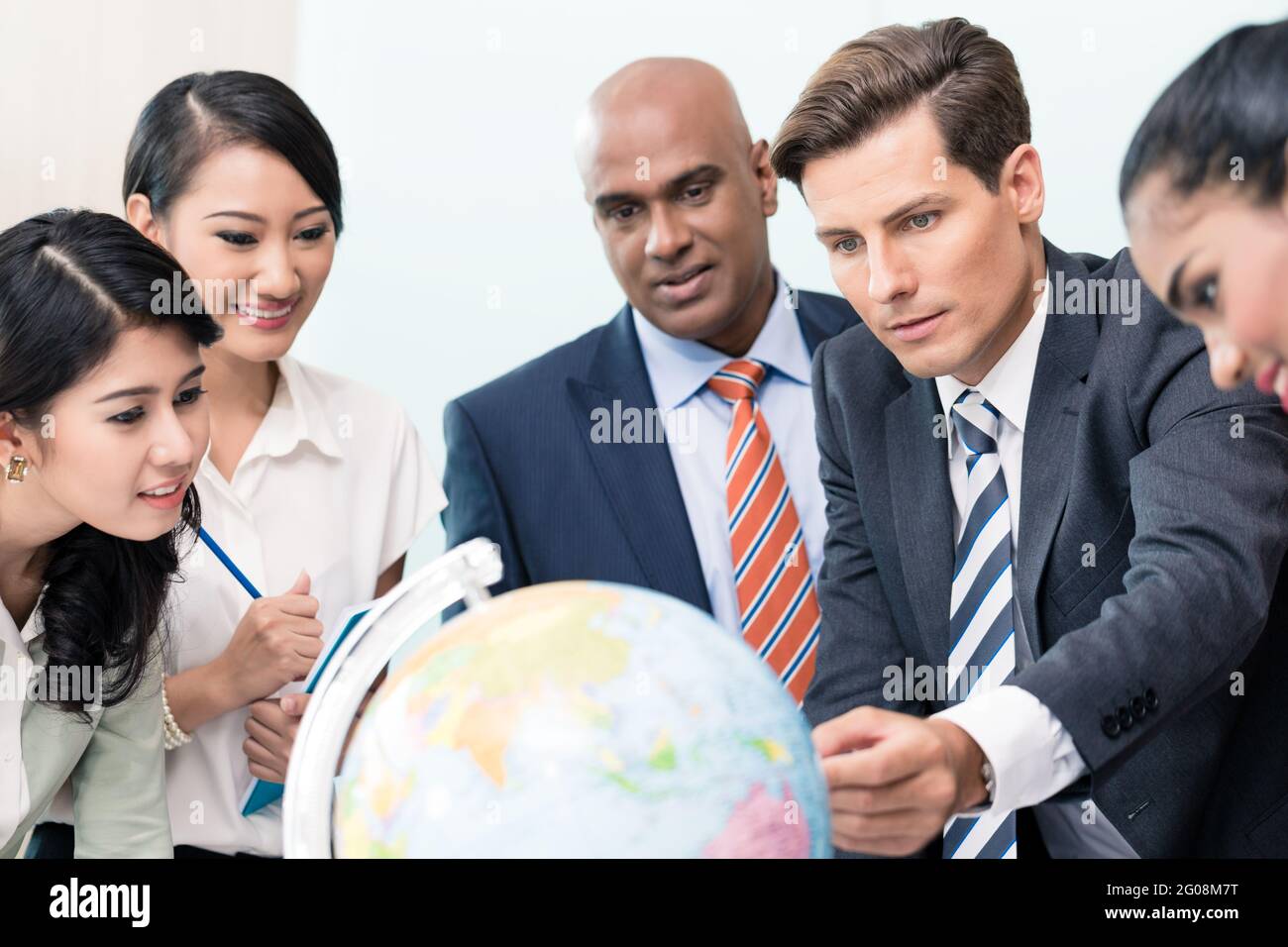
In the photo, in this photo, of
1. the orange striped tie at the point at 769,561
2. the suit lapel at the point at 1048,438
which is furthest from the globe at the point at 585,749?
the orange striped tie at the point at 769,561

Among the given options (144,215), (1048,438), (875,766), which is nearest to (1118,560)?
(1048,438)

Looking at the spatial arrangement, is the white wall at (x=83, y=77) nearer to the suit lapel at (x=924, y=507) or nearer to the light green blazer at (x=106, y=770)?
the light green blazer at (x=106, y=770)

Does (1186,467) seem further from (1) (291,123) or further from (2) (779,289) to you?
(1) (291,123)

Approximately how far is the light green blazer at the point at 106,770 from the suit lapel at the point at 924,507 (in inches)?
55.1

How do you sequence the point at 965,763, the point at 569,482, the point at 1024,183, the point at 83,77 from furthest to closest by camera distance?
the point at 83,77 < the point at 569,482 < the point at 1024,183 < the point at 965,763

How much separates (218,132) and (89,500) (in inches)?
35.4

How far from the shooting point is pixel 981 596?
8.01 feet

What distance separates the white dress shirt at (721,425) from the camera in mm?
3135

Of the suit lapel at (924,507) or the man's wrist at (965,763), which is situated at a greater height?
the suit lapel at (924,507)

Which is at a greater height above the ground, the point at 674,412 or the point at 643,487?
the point at 674,412

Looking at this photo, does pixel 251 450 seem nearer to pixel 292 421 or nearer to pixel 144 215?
pixel 292 421

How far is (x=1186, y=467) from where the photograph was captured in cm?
206

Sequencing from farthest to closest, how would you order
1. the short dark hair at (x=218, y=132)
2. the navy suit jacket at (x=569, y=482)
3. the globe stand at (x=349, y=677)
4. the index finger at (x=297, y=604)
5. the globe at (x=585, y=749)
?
1. the navy suit jacket at (x=569, y=482)
2. the short dark hair at (x=218, y=132)
3. the index finger at (x=297, y=604)
4. the globe stand at (x=349, y=677)
5. the globe at (x=585, y=749)
